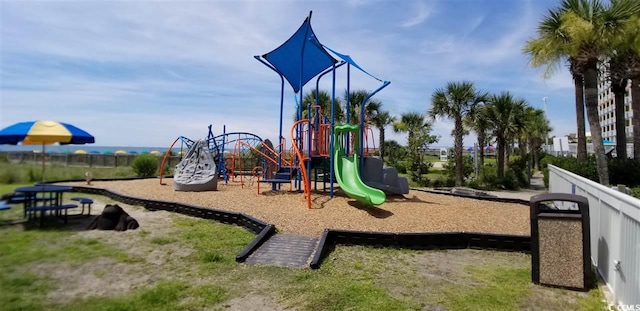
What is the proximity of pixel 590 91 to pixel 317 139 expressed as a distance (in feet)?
31.1

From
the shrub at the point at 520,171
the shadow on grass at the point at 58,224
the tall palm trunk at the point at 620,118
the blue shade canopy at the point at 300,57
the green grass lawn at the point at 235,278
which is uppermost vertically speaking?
the blue shade canopy at the point at 300,57

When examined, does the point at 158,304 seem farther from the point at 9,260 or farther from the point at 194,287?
the point at 9,260

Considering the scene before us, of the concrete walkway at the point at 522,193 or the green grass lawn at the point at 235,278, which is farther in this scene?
the concrete walkway at the point at 522,193

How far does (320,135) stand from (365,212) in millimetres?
3953

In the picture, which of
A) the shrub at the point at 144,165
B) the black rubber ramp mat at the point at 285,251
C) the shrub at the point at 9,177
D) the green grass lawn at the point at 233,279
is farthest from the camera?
the shrub at the point at 144,165

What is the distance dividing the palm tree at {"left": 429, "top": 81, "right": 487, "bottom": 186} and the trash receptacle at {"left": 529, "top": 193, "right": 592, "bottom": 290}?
15816 mm

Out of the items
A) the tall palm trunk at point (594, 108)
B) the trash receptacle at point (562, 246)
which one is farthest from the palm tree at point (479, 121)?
the trash receptacle at point (562, 246)

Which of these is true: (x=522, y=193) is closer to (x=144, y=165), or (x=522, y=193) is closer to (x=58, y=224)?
(x=58, y=224)

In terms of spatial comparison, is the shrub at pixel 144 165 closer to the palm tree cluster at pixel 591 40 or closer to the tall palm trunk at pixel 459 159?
the tall palm trunk at pixel 459 159

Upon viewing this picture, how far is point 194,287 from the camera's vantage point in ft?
15.5

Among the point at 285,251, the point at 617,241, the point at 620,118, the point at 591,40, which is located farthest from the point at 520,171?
the point at 285,251

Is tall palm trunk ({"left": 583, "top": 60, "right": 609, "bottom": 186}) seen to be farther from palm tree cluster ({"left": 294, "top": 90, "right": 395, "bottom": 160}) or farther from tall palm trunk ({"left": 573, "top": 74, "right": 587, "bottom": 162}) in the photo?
palm tree cluster ({"left": 294, "top": 90, "right": 395, "bottom": 160})

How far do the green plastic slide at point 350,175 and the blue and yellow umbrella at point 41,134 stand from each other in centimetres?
615

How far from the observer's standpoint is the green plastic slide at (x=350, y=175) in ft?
30.8
